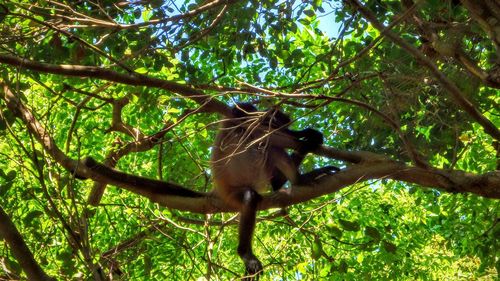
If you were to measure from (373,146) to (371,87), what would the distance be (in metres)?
0.74

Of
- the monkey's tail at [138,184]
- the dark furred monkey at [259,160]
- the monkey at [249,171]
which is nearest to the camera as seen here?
the monkey's tail at [138,184]

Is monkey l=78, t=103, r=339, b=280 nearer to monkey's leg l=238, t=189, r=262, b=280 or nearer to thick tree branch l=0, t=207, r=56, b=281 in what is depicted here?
monkey's leg l=238, t=189, r=262, b=280

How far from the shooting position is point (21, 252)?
301cm

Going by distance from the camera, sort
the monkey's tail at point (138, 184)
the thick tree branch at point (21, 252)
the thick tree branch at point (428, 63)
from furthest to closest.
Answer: the monkey's tail at point (138, 184), the thick tree branch at point (428, 63), the thick tree branch at point (21, 252)

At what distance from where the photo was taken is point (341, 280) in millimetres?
6629

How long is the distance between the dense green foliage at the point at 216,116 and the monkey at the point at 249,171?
0.54 ft

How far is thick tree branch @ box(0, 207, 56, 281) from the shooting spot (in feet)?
9.63

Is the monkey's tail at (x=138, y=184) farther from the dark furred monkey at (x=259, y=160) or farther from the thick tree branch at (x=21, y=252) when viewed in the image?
the thick tree branch at (x=21, y=252)

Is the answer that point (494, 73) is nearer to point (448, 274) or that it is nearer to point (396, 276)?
point (396, 276)

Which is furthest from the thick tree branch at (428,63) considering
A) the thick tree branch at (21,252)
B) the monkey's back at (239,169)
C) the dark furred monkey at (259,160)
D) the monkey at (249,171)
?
the monkey's back at (239,169)

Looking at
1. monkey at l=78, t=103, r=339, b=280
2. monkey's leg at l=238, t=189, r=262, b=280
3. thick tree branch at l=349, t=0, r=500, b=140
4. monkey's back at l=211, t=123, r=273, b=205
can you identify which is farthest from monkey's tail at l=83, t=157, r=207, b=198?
thick tree branch at l=349, t=0, r=500, b=140

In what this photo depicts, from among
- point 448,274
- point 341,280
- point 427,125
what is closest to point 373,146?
point 427,125

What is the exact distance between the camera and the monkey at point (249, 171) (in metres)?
4.60

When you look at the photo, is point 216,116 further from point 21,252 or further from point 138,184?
point 21,252
